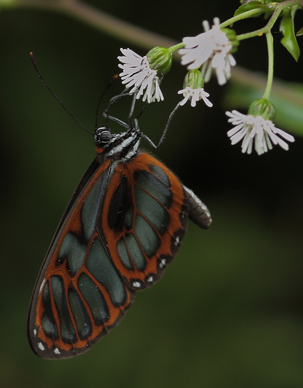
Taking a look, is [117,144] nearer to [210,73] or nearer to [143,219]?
[143,219]

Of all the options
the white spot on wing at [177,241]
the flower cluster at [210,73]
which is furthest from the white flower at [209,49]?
the white spot on wing at [177,241]

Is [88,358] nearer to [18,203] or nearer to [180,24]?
[18,203]

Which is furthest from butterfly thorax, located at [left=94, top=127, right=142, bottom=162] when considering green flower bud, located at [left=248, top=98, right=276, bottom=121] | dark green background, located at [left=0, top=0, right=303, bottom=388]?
dark green background, located at [left=0, top=0, right=303, bottom=388]

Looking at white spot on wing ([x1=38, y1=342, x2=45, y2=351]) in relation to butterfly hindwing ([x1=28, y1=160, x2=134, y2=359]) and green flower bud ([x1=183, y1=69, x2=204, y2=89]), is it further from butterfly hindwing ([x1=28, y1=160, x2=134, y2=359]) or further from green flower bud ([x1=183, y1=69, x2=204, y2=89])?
green flower bud ([x1=183, y1=69, x2=204, y2=89])

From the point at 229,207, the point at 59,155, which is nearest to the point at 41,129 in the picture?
the point at 59,155

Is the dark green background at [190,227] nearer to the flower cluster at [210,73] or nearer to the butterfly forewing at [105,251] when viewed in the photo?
the butterfly forewing at [105,251]

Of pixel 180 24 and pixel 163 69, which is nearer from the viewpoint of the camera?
pixel 163 69
